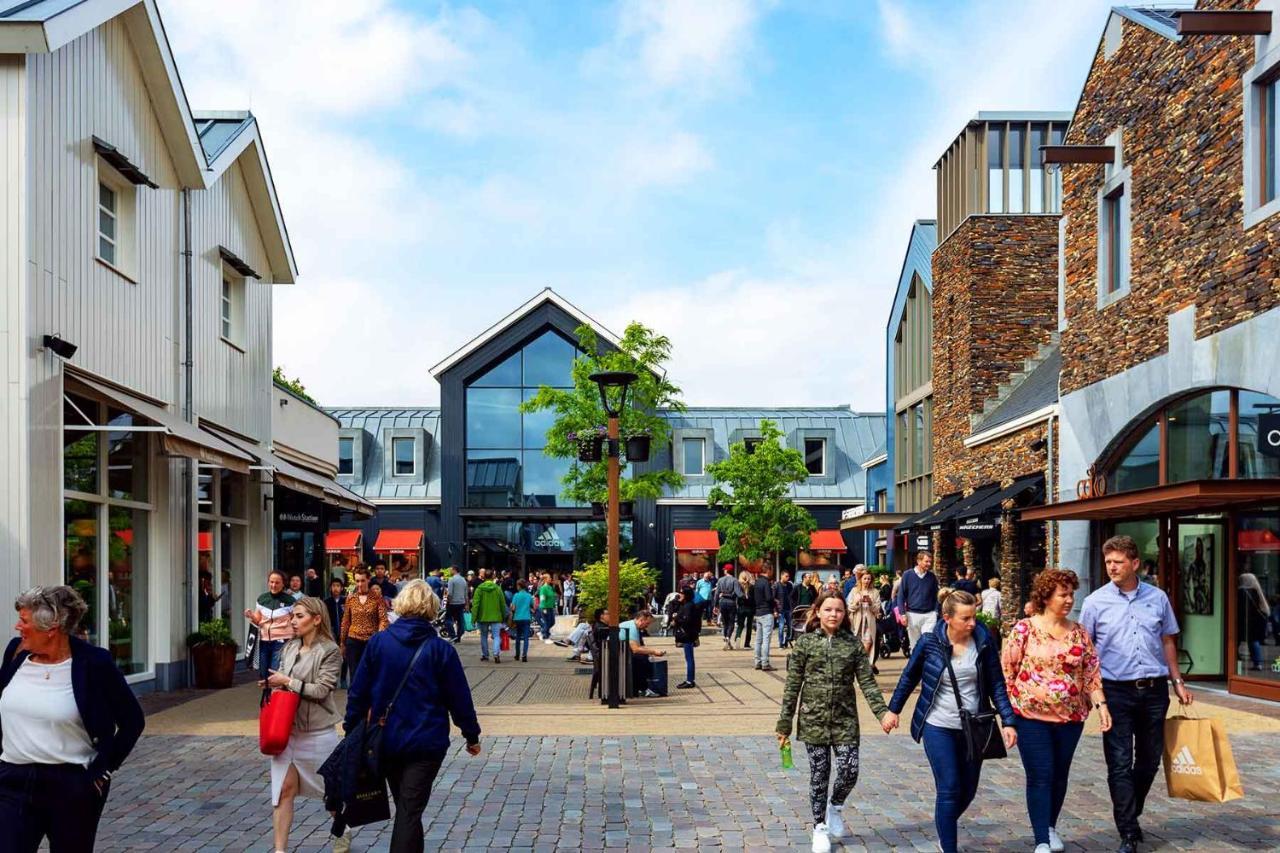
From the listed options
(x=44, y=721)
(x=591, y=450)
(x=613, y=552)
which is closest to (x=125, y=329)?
(x=613, y=552)

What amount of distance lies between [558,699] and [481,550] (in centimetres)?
2831

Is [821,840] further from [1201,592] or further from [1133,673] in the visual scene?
[1201,592]

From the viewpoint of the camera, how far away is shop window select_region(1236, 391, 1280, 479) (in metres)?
13.7

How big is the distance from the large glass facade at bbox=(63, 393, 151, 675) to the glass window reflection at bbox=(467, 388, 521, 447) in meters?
27.9

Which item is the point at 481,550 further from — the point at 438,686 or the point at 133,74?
the point at 438,686

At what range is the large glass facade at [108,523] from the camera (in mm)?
13398

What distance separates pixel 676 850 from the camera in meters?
7.33

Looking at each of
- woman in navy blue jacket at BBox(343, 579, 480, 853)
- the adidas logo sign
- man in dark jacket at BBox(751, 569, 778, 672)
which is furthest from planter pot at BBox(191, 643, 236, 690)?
the adidas logo sign

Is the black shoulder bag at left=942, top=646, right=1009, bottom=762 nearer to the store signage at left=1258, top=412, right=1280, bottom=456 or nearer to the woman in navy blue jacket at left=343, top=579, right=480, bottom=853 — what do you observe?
the woman in navy blue jacket at left=343, top=579, right=480, bottom=853

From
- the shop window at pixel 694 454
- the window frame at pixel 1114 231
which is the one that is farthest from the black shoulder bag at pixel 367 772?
the shop window at pixel 694 454

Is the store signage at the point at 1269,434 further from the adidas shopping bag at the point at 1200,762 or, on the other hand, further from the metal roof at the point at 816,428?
the metal roof at the point at 816,428

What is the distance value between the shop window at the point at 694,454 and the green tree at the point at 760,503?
7011 mm

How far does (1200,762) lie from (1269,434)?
25.7 feet

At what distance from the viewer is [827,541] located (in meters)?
45.0
